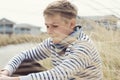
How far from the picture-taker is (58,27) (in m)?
1.68

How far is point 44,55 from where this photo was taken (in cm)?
222

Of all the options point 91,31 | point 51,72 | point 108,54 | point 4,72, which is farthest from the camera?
point 91,31

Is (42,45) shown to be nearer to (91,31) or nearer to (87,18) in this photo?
(87,18)

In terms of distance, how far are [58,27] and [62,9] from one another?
111 mm

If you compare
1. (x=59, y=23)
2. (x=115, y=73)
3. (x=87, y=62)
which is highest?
(x=59, y=23)

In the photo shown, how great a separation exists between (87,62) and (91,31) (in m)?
1.10

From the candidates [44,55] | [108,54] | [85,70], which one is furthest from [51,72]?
[108,54]

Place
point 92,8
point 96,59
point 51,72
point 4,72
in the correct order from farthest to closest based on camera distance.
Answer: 1. point 92,8
2. point 4,72
3. point 96,59
4. point 51,72

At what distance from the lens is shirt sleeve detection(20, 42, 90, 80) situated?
5.22ft

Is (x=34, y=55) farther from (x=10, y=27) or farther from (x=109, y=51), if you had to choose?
(x=10, y=27)

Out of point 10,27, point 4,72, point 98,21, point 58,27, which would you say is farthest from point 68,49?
point 10,27

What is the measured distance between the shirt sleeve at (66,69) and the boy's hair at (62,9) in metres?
0.18

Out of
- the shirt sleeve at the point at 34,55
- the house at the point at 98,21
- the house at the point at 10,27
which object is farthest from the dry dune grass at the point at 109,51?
the house at the point at 10,27

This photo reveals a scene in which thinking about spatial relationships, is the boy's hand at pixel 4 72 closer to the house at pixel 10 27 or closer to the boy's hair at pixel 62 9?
the boy's hair at pixel 62 9
